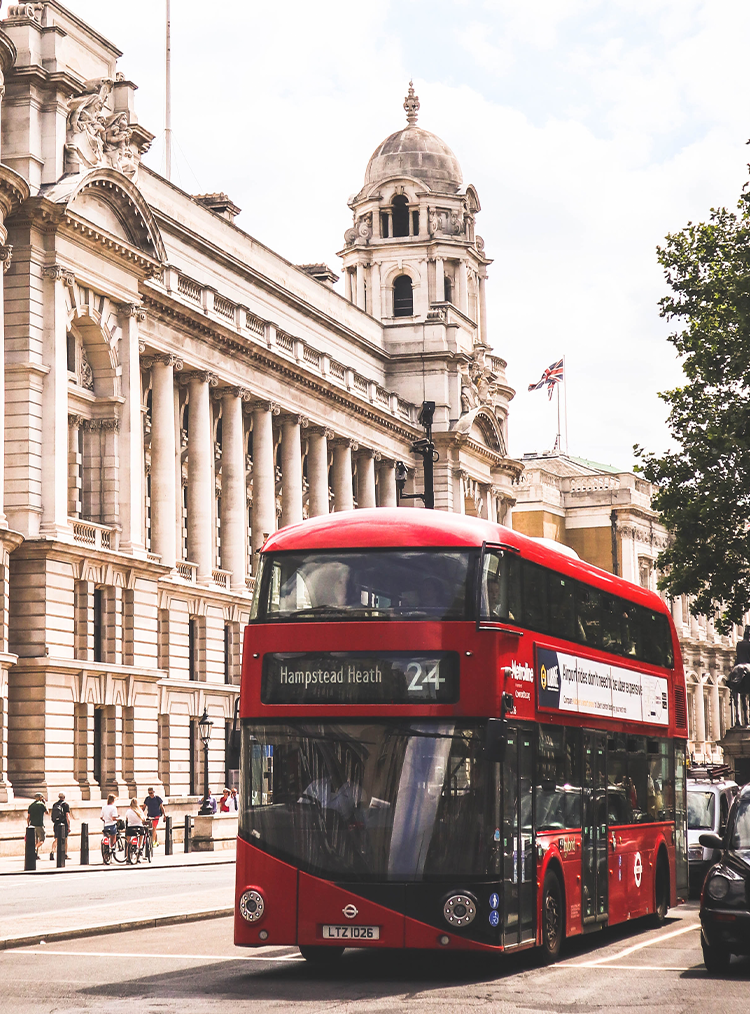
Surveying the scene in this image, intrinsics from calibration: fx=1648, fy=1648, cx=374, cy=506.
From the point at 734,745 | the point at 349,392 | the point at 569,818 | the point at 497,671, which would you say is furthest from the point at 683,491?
the point at 349,392

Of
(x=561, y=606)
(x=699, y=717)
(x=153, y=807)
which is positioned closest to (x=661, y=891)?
(x=561, y=606)

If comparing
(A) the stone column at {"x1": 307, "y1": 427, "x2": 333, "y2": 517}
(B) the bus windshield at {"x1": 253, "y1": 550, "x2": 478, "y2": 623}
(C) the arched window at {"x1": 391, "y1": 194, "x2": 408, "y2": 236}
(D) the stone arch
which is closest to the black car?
(B) the bus windshield at {"x1": 253, "y1": 550, "x2": 478, "y2": 623}

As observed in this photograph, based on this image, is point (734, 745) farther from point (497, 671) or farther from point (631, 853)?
point (497, 671)

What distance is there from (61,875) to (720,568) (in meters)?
14.7

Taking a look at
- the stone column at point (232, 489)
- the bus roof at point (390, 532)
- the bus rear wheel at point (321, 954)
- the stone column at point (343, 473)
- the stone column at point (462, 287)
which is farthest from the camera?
the stone column at point (462, 287)

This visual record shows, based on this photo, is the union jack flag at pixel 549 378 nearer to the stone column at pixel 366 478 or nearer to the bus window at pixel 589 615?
the stone column at pixel 366 478

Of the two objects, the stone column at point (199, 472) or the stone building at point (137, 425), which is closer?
the stone building at point (137, 425)

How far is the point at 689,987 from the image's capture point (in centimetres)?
1439

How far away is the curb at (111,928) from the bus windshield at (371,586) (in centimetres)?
542

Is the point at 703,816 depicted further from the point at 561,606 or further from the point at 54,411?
the point at 54,411

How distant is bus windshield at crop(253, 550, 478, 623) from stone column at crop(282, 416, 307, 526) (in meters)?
48.1

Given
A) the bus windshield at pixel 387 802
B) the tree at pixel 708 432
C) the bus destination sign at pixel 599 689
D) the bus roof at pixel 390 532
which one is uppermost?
the tree at pixel 708 432

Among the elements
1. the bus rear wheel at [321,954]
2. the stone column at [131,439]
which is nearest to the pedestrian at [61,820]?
the stone column at [131,439]

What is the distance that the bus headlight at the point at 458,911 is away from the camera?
14492 millimetres
